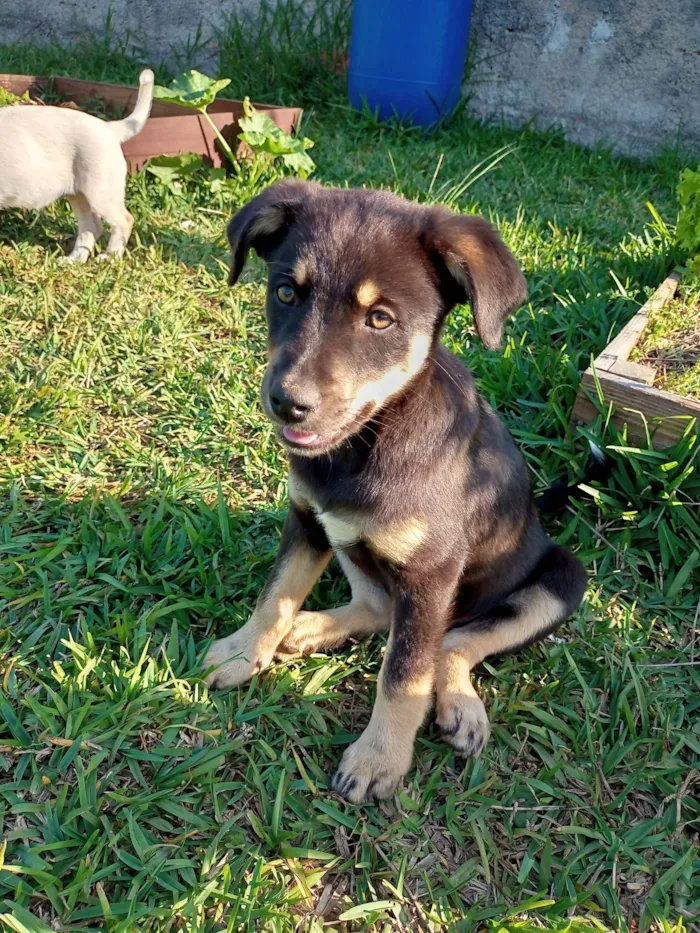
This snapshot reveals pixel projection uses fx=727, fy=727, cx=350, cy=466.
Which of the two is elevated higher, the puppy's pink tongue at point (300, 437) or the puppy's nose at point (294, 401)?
the puppy's nose at point (294, 401)

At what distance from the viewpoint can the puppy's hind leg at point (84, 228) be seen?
15.7ft

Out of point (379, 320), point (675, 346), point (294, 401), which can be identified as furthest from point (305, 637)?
point (675, 346)

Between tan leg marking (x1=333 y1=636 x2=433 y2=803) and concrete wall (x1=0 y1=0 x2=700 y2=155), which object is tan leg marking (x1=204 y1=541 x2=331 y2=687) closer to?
tan leg marking (x1=333 y1=636 x2=433 y2=803)

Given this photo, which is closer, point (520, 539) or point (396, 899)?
point (396, 899)

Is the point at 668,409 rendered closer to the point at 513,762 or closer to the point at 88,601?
the point at 513,762

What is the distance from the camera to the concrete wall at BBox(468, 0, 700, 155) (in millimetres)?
6816

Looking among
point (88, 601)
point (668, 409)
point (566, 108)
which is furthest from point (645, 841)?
point (566, 108)

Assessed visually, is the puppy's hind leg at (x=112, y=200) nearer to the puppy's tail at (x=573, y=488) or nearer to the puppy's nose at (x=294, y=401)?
the puppy's tail at (x=573, y=488)

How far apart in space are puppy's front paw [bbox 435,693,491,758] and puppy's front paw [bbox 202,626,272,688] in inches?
24.1

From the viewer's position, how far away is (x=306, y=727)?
7.79ft

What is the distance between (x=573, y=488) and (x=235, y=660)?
166 centimetres

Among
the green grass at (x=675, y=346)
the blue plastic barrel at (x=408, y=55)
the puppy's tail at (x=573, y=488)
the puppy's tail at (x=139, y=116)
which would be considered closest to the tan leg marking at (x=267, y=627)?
the puppy's tail at (x=573, y=488)

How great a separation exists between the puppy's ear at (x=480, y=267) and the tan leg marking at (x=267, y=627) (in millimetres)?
997

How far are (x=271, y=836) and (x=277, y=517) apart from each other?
1361mm
